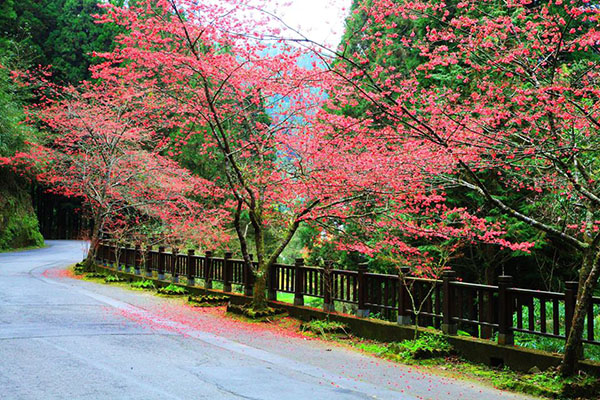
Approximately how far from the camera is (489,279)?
49.1 ft

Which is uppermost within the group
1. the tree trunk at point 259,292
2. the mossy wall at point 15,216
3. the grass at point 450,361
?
the mossy wall at point 15,216

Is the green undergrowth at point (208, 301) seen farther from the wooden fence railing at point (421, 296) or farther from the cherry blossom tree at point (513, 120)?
the cherry blossom tree at point (513, 120)

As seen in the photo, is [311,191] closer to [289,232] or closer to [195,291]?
[289,232]

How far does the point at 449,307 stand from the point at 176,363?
4.44 m

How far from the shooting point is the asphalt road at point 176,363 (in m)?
5.56

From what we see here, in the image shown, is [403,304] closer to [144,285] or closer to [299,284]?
[299,284]

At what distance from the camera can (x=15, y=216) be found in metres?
30.3

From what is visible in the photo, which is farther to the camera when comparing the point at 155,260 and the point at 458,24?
the point at 155,260

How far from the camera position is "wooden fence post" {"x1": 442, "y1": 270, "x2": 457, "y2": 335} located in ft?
26.3

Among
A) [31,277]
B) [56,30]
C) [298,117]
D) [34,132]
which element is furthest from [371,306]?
[56,30]

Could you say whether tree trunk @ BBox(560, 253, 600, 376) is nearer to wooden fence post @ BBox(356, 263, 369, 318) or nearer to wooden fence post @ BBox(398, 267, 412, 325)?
wooden fence post @ BBox(398, 267, 412, 325)

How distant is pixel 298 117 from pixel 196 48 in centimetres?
289

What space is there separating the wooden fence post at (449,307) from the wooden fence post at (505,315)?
85cm

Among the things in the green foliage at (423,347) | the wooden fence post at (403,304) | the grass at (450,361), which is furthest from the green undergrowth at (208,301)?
the green foliage at (423,347)
